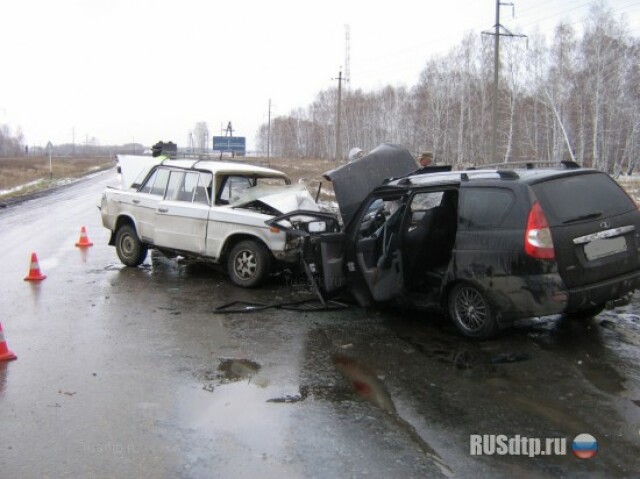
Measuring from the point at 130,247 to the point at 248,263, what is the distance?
9.51 ft

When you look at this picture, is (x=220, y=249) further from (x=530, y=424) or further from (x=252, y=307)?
(x=530, y=424)

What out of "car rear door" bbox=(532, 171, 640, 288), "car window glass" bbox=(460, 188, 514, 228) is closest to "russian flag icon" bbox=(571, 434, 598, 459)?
"car rear door" bbox=(532, 171, 640, 288)

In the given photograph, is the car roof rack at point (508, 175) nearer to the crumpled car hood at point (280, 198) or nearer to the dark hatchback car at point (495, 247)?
the dark hatchback car at point (495, 247)

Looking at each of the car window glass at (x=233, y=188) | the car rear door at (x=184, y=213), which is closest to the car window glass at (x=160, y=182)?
the car rear door at (x=184, y=213)

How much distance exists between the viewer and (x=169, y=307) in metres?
7.31

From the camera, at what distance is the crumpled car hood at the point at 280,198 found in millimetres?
8375

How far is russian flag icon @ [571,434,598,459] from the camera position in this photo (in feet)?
11.4

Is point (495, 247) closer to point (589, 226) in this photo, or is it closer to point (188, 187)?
point (589, 226)

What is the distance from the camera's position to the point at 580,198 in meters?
5.26

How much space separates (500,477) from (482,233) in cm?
264

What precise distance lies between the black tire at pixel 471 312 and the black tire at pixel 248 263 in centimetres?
319

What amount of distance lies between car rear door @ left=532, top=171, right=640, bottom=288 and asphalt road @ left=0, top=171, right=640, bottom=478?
2.66ft

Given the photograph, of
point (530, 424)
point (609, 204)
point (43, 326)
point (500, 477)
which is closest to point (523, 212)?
point (609, 204)

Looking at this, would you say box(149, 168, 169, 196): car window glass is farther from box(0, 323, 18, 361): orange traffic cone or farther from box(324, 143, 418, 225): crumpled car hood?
box(0, 323, 18, 361): orange traffic cone
